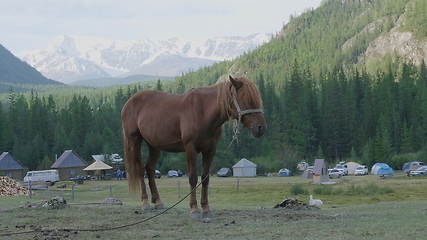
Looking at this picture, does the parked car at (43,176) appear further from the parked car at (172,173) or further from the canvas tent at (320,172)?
the canvas tent at (320,172)

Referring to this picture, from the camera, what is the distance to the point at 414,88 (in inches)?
5177

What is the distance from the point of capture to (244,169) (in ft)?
327

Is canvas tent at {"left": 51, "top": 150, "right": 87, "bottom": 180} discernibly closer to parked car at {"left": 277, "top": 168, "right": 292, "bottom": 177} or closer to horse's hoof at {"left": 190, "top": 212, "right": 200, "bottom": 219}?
parked car at {"left": 277, "top": 168, "right": 292, "bottom": 177}

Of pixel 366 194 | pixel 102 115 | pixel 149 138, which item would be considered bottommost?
pixel 366 194

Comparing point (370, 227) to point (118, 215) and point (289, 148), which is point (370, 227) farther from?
point (289, 148)

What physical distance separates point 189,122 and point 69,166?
9143 centimetres

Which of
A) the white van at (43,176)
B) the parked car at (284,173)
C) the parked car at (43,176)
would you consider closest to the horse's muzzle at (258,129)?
the parked car at (43,176)

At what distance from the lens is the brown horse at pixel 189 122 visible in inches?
473

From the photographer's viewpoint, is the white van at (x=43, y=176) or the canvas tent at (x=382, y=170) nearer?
the canvas tent at (x=382, y=170)

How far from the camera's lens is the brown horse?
12.0m

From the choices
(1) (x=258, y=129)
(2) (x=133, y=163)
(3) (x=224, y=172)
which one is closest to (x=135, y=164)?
(2) (x=133, y=163)

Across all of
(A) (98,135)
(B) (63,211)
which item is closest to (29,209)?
(B) (63,211)

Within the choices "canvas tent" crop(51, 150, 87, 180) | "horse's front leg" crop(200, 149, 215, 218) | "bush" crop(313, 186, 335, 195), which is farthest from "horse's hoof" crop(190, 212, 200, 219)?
"canvas tent" crop(51, 150, 87, 180)

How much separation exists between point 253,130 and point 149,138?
3307 millimetres
